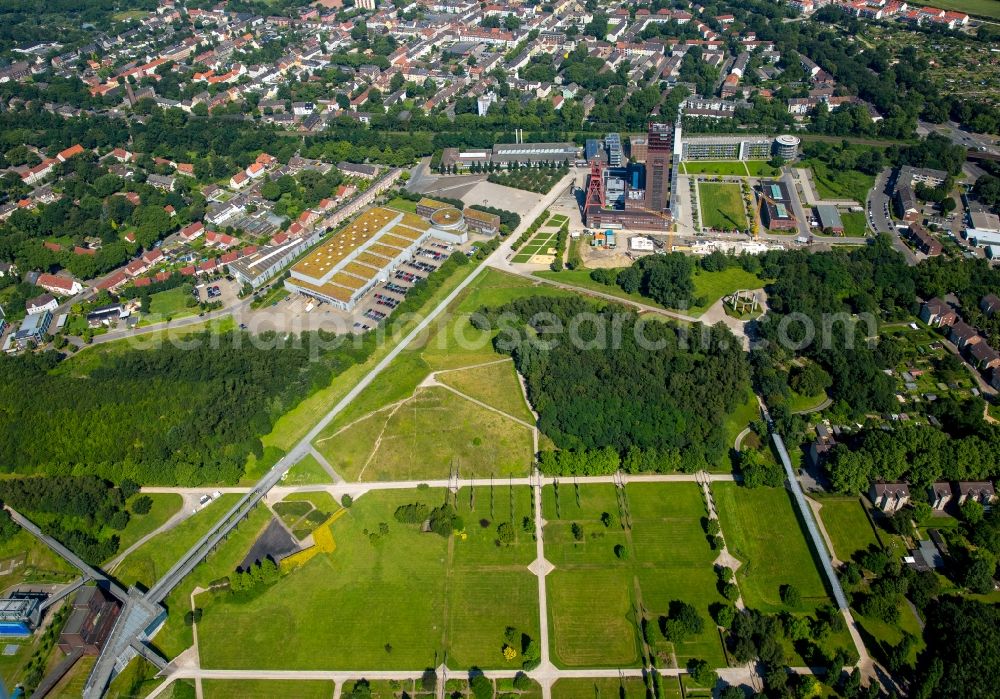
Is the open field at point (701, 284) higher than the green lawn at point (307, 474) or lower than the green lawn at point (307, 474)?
higher

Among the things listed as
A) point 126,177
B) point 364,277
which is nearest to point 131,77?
point 126,177

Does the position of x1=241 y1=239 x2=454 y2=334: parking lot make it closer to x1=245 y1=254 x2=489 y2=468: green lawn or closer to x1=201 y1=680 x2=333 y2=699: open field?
x1=245 y1=254 x2=489 y2=468: green lawn

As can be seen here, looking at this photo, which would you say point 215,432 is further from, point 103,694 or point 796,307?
point 796,307

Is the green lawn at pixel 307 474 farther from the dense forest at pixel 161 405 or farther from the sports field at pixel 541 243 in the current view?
the sports field at pixel 541 243

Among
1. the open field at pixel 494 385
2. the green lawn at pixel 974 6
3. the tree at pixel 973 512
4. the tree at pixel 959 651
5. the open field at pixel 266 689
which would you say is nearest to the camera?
the tree at pixel 959 651

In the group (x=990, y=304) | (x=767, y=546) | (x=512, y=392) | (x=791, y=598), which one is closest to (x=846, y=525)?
(x=767, y=546)

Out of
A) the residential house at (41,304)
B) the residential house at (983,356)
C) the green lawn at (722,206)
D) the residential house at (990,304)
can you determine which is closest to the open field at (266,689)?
the residential house at (41,304)
